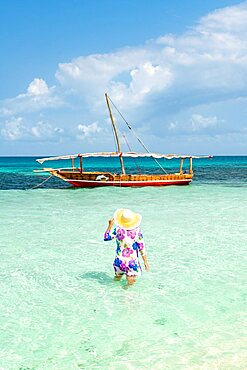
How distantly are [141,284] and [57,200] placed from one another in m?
16.7

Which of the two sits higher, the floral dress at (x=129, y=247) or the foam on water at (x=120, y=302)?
the floral dress at (x=129, y=247)

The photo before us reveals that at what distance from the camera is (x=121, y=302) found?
6.76 metres

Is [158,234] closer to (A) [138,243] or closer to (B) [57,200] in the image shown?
(A) [138,243]

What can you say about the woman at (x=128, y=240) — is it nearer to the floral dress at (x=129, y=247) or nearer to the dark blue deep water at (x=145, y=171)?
the floral dress at (x=129, y=247)

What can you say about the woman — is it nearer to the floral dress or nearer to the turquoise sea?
the floral dress

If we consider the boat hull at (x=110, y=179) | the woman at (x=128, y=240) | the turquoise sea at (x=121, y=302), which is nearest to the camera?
the turquoise sea at (x=121, y=302)

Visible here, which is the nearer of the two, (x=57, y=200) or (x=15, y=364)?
(x=15, y=364)

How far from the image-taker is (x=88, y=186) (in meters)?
30.0

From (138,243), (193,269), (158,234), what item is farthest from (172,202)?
(138,243)

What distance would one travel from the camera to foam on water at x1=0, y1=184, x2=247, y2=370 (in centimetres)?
514

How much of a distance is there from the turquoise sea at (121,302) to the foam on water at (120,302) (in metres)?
0.01

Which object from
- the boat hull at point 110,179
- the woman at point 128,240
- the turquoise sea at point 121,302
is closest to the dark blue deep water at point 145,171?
the boat hull at point 110,179

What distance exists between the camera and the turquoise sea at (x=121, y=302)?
16.8ft

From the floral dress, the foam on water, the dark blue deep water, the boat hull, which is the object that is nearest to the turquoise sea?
the foam on water
